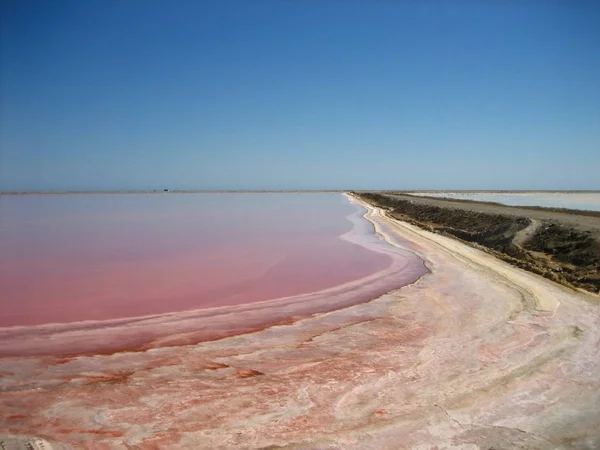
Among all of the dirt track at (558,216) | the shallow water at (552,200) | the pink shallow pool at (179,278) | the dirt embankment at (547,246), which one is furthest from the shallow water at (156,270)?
the shallow water at (552,200)

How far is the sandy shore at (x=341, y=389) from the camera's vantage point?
11.1 ft

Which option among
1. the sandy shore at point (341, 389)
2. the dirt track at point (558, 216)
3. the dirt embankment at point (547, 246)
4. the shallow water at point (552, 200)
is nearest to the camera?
the sandy shore at point (341, 389)

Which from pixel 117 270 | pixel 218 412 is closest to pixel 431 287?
pixel 218 412

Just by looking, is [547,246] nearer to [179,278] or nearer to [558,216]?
[558,216]

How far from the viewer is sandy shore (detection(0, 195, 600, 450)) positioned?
3.38 meters

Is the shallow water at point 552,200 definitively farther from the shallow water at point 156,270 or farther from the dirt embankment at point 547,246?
the shallow water at point 156,270

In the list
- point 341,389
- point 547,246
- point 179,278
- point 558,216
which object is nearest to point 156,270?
point 179,278

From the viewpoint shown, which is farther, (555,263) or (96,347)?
(555,263)

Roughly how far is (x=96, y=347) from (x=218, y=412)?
2545 millimetres

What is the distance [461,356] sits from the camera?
4.98 m

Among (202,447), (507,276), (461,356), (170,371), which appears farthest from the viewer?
(507,276)

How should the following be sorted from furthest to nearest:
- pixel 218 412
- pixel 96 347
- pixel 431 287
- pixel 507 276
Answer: pixel 507 276
pixel 431 287
pixel 96 347
pixel 218 412

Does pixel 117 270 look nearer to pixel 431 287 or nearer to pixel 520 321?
pixel 431 287

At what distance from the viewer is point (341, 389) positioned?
4.16 m
